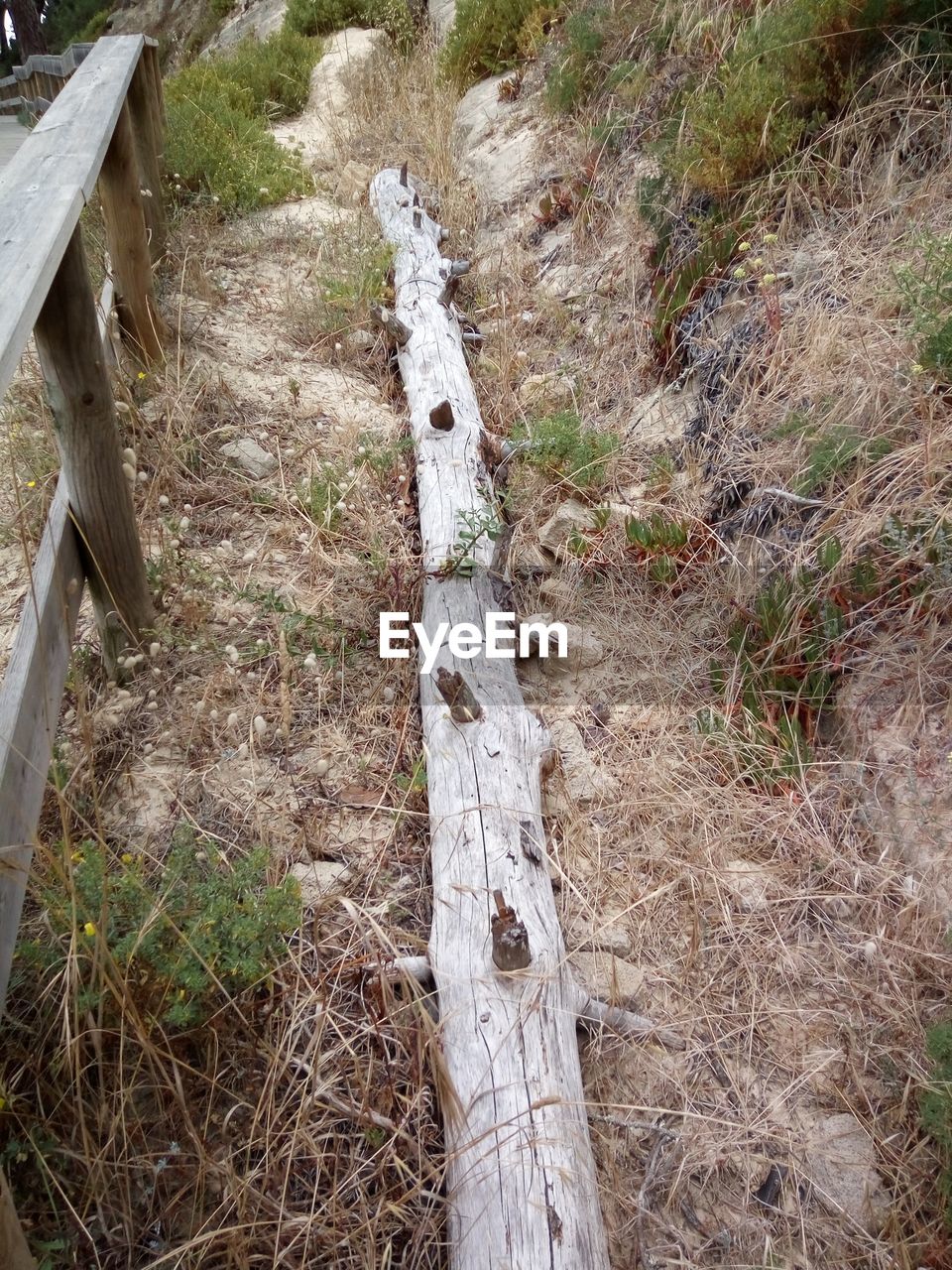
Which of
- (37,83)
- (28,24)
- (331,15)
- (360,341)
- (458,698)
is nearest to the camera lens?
(458,698)

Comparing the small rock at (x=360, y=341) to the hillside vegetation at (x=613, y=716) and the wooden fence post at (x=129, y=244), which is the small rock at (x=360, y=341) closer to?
the hillside vegetation at (x=613, y=716)

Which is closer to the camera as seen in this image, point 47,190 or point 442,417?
point 47,190

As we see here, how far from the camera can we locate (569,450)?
14.1ft

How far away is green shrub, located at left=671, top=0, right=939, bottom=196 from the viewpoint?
13.9ft

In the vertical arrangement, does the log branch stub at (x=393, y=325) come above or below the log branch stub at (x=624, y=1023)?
above

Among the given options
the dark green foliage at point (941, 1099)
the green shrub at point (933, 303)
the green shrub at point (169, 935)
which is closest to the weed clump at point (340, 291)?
the green shrub at point (933, 303)

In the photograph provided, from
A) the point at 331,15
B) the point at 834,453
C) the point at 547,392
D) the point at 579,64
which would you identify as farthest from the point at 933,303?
the point at 331,15

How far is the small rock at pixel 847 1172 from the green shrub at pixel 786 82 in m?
4.03

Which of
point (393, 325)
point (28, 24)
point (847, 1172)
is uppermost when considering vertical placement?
point (28, 24)

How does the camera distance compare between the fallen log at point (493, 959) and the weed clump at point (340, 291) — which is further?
the weed clump at point (340, 291)

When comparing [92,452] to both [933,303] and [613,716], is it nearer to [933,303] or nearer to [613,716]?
[613,716]

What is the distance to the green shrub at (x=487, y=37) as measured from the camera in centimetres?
738

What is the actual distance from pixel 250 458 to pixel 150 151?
2346 mm

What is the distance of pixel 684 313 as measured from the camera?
4.61m
